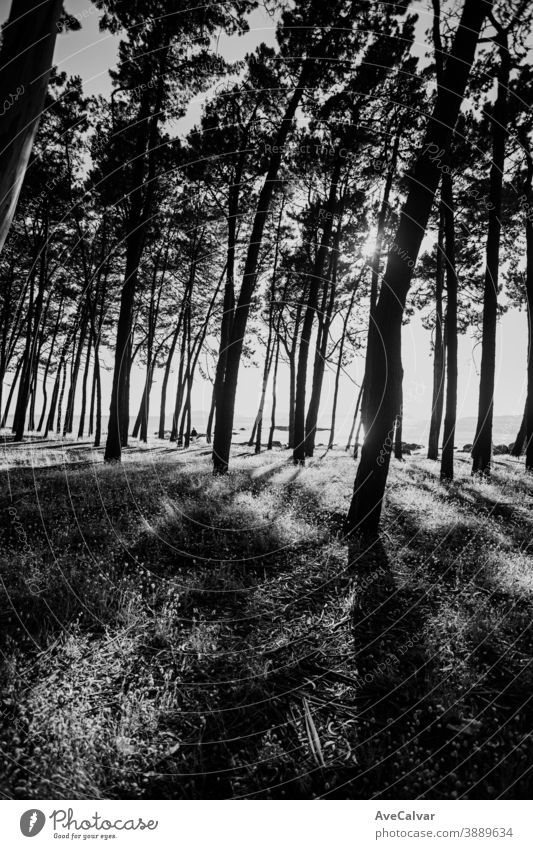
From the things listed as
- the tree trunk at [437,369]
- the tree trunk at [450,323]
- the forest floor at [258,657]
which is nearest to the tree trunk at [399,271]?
the forest floor at [258,657]

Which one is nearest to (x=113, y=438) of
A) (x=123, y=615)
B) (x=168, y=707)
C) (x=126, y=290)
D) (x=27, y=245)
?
(x=126, y=290)

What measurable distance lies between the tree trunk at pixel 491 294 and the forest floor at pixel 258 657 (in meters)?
7.60

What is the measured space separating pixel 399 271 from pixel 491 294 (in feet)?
31.0

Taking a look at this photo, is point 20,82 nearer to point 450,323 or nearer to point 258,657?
point 258,657

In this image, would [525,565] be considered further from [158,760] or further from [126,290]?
[126,290]

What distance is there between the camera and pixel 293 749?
2.65 m

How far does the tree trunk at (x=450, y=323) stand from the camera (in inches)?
511

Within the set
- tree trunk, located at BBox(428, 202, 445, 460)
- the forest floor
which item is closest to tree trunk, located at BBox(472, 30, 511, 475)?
tree trunk, located at BBox(428, 202, 445, 460)

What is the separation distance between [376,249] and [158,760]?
21.6m

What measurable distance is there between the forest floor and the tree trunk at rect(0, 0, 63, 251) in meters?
3.65

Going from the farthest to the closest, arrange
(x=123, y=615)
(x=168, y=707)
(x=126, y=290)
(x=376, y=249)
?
1. (x=376, y=249)
2. (x=126, y=290)
3. (x=123, y=615)
4. (x=168, y=707)

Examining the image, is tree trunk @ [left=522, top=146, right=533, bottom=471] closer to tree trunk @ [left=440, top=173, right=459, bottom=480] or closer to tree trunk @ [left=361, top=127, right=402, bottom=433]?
tree trunk @ [left=440, top=173, right=459, bottom=480]

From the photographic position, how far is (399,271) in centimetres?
685
